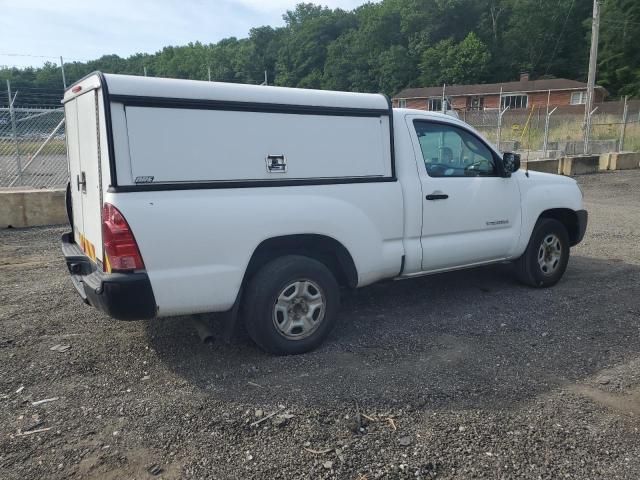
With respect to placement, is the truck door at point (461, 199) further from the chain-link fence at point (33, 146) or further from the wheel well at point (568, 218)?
the chain-link fence at point (33, 146)

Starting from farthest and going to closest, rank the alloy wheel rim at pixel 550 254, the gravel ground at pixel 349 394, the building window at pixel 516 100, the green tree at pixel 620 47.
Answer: the building window at pixel 516 100
the green tree at pixel 620 47
the alloy wheel rim at pixel 550 254
the gravel ground at pixel 349 394

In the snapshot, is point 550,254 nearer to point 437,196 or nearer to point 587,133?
point 437,196

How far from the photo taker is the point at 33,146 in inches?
522

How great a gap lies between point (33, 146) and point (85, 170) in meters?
11.0

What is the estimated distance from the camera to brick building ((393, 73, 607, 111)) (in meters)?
54.2

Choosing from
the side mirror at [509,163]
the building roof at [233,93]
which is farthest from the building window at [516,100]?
the building roof at [233,93]

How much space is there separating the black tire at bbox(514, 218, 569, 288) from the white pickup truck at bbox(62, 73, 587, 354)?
74 centimetres

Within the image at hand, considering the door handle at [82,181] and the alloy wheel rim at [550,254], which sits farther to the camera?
the alloy wheel rim at [550,254]

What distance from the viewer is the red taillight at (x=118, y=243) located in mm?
3285

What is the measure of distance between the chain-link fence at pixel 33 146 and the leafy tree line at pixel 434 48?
4407 cm

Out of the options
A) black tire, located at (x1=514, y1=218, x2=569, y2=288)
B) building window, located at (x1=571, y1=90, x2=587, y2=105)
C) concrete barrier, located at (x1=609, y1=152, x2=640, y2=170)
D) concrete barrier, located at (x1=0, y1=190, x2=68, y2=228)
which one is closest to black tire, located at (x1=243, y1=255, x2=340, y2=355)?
black tire, located at (x1=514, y1=218, x2=569, y2=288)

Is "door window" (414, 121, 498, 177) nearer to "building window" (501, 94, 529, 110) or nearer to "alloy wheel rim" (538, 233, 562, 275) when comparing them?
"alloy wheel rim" (538, 233, 562, 275)

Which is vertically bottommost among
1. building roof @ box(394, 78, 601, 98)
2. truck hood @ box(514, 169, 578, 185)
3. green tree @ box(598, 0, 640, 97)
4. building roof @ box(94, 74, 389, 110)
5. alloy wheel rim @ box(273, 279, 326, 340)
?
alloy wheel rim @ box(273, 279, 326, 340)

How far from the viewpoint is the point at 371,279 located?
447 centimetres
